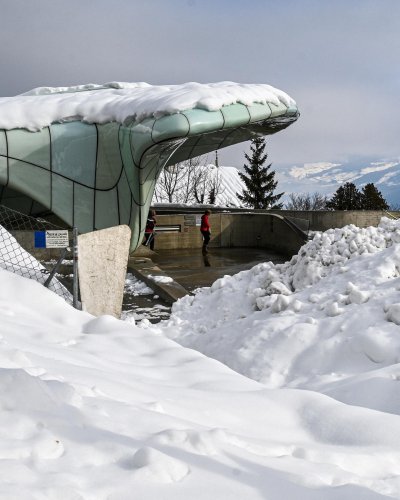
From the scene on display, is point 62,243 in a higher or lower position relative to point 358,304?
higher

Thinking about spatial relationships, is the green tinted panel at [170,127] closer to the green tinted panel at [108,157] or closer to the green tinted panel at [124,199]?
the green tinted panel at [108,157]

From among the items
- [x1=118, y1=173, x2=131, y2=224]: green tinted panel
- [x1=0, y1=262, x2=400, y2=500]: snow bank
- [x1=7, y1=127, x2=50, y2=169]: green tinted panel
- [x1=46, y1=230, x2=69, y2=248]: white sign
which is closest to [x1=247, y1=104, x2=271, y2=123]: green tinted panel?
[x1=118, y1=173, x2=131, y2=224]: green tinted panel

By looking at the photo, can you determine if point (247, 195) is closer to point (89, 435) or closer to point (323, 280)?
point (323, 280)

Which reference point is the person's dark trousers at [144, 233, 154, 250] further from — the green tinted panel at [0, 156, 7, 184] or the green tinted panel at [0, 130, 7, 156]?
the green tinted panel at [0, 130, 7, 156]

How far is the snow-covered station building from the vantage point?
12.1 metres

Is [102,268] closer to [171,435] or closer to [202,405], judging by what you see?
[202,405]

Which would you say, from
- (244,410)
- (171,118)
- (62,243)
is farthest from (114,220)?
(244,410)

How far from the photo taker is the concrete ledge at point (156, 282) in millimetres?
9273

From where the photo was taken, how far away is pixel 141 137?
38.5 ft

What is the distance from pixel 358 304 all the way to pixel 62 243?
3307 millimetres

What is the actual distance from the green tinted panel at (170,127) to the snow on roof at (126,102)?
178mm

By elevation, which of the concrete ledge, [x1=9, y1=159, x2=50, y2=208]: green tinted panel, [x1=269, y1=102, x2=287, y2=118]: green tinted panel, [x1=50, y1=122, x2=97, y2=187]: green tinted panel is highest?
[x1=269, y1=102, x2=287, y2=118]: green tinted panel

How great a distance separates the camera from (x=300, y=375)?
4836mm

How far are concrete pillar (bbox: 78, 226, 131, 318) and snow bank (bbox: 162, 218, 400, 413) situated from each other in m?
0.88
